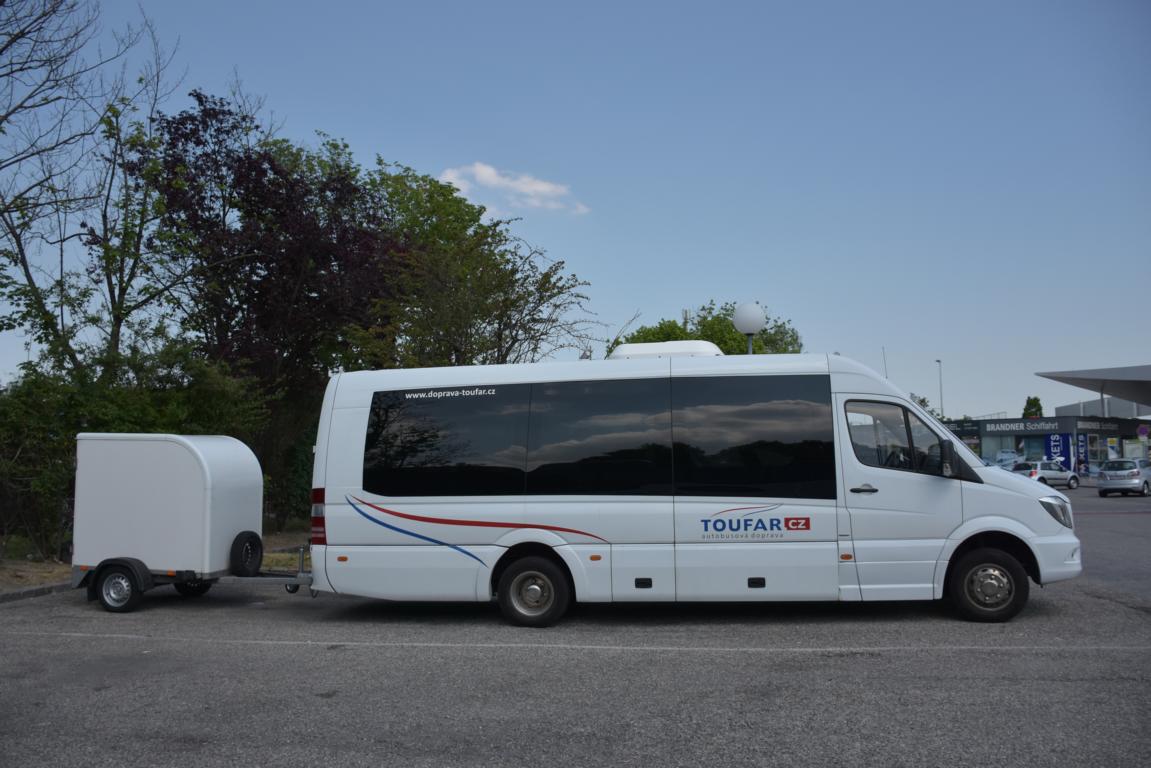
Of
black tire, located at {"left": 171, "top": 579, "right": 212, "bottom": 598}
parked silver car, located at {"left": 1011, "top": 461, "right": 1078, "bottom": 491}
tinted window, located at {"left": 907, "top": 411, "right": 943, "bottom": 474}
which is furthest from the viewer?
parked silver car, located at {"left": 1011, "top": 461, "right": 1078, "bottom": 491}

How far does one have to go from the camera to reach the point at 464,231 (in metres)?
35.5

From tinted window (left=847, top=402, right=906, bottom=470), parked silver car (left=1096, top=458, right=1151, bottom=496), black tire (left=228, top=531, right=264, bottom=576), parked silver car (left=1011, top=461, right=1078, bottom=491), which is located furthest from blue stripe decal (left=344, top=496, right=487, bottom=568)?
parked silver car (left=1011, top=461, right=1078, bottom=491)

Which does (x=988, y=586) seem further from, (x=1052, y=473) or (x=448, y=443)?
(x=1052, y=473)

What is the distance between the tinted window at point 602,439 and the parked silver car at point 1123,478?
35.4 meters

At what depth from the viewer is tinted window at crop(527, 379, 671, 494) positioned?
9.57 m

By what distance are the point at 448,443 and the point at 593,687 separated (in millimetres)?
3831

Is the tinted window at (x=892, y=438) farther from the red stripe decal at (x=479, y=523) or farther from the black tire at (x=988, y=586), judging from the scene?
the red stripe decal at (x=479, y=523)

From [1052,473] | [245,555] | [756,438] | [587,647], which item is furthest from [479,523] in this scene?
[1052,473]

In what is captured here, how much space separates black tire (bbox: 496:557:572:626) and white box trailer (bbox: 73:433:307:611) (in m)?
2.77

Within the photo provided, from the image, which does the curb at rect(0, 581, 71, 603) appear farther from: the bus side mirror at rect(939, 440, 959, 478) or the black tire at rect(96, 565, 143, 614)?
the bus side mirror at rect(939, 440, 959, 478)

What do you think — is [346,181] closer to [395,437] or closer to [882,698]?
[395,437]

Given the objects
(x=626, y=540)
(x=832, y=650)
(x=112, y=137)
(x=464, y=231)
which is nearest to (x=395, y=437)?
(x=626, y=540)

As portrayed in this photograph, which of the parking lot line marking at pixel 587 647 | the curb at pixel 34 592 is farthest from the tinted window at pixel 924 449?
the curb at pixel 34 592

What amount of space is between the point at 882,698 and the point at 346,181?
20.9m
